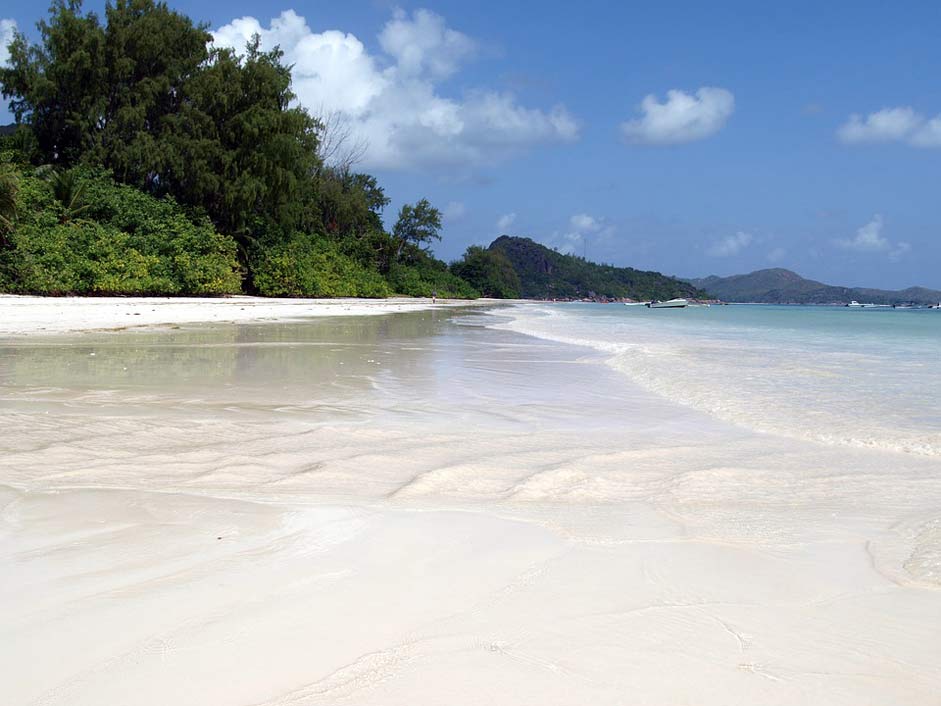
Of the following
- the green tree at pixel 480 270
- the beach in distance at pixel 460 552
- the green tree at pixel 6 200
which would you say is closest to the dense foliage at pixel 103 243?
the green tree at pixel 6 200

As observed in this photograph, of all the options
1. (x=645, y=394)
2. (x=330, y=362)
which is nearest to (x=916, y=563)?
(x=645, y=394)

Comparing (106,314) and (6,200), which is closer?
(106,314)

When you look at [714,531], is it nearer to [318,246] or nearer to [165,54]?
[165,54]

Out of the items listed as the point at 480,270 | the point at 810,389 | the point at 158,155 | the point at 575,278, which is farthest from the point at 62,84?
the point at 575,278

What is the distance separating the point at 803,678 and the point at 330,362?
25.8ft

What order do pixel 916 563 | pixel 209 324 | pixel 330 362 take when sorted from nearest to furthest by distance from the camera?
pixel 916 563 → pixel 330 362 → pixel 209 324

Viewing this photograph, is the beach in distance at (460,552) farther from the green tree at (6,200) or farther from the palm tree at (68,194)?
the palm tree at (68,194)

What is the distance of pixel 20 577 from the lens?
210 cm

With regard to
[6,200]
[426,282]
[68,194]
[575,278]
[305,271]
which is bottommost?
[305,271]

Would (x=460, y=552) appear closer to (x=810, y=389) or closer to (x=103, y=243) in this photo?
(x=810, y=389)

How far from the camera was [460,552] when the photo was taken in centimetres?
243

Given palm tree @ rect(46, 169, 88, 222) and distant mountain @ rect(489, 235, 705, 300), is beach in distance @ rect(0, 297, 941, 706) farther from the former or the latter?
distant mountain @ rect(489, 235, 705, 300)

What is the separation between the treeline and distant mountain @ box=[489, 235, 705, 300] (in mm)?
107683

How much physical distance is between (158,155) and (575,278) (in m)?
134
